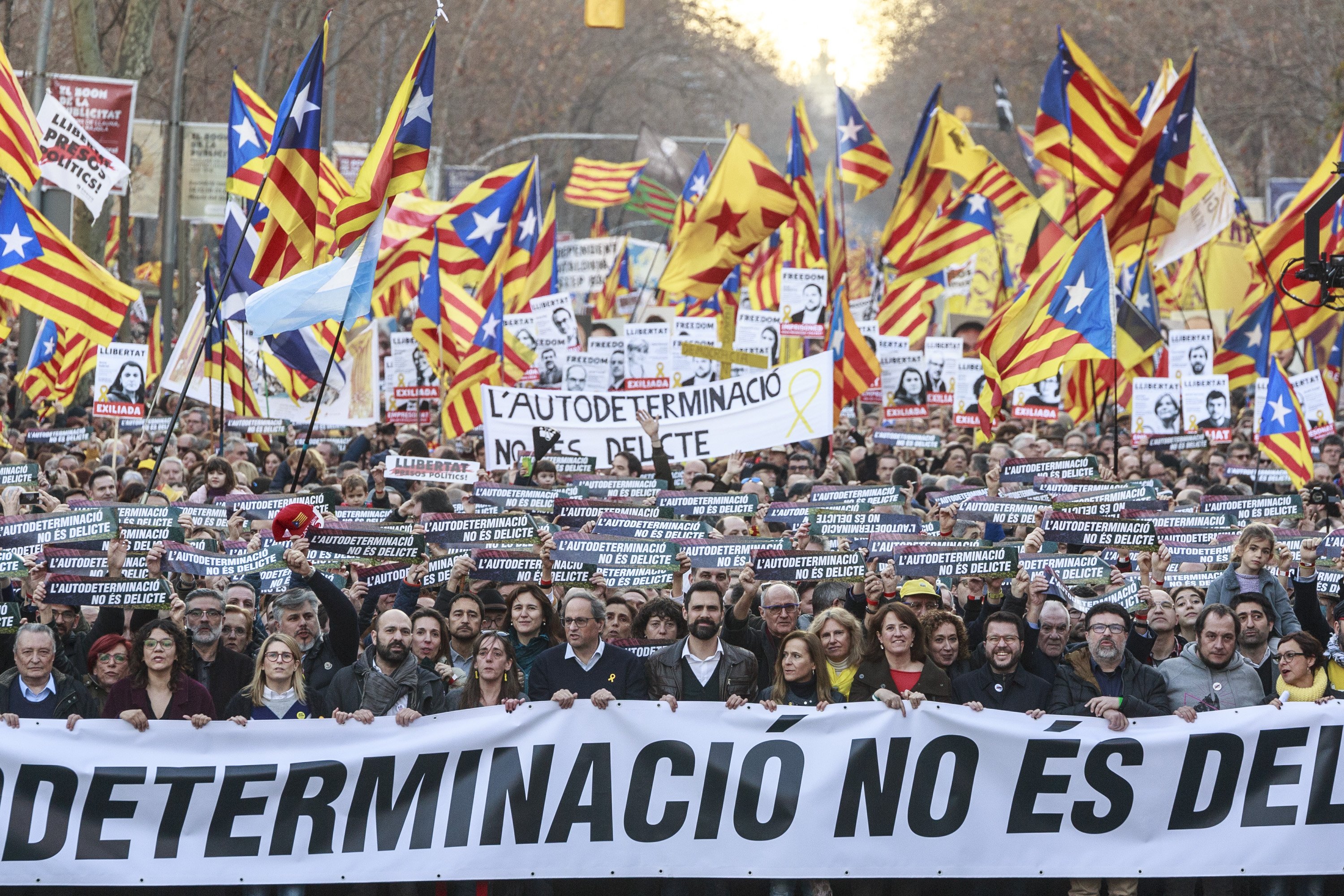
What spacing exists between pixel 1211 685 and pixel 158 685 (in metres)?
4.22

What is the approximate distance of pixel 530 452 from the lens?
1385cm

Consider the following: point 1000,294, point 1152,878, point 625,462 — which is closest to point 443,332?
point 625,462

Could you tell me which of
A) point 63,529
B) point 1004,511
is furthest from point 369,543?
point 1004,511

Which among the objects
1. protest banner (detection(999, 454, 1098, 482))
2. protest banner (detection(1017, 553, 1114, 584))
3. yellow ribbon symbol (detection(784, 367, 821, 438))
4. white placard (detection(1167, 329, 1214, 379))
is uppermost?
white placard (detection(1167, 329, 1214, 379))

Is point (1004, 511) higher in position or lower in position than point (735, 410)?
lower

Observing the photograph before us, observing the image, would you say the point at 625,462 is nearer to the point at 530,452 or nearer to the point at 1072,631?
the point at 530,452

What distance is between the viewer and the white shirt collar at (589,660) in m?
8.02

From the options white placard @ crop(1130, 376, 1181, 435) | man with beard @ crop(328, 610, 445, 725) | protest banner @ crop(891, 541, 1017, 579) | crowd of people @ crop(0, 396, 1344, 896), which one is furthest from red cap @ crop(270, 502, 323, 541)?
white placard @ crop(1130, 376, 1181, 435)

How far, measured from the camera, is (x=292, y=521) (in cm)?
844

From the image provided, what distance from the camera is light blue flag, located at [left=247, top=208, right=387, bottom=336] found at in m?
9.95

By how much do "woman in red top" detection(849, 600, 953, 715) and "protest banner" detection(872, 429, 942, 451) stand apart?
7.99 m

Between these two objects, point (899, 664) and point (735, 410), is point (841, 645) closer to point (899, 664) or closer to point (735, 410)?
point (899, 664)

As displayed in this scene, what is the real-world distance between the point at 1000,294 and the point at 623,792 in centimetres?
1789

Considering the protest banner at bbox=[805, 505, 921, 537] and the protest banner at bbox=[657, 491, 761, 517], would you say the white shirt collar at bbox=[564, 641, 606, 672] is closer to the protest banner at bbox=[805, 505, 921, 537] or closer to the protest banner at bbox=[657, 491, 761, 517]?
the protest banner at bbox=[805, 505, 921, 537]
